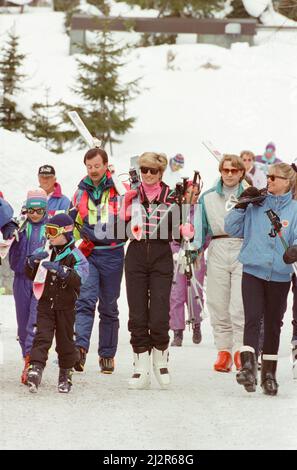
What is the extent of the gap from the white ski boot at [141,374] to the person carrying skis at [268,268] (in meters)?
0.86

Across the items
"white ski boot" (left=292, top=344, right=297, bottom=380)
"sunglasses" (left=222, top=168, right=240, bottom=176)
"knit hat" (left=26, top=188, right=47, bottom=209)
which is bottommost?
"white ski boot" (left=292, top=344, right=297, bottom=380)

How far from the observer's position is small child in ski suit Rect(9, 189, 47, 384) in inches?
365

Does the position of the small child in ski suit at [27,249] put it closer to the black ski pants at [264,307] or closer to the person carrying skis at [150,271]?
the person carrying skis at [150,271]

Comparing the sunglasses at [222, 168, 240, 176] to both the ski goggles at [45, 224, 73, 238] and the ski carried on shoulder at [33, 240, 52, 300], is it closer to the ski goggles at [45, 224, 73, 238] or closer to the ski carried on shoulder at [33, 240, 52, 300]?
the ski goggles at [45, 224, 73, 238]

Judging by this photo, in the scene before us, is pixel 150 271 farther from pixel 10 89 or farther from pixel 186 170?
pixel 10 89

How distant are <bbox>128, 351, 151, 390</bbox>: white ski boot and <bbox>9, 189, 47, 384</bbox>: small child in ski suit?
89 centimetres

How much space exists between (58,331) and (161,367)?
0.93 m

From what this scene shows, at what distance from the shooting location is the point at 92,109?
111 feet

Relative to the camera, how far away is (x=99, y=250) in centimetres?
977

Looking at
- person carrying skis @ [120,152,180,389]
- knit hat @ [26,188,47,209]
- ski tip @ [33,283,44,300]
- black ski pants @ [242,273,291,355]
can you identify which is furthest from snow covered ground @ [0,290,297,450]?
knit hat @ [26,188,47,209]

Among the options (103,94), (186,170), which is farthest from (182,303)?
(103,94)
